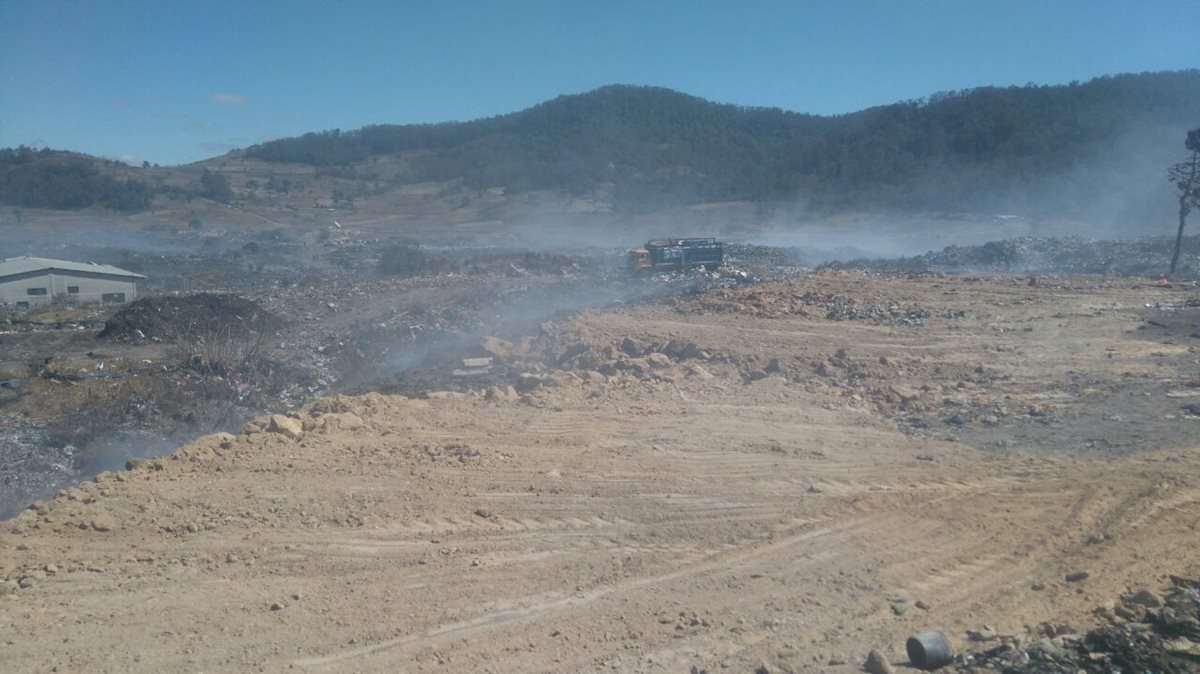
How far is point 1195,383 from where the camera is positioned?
11609 millimetres

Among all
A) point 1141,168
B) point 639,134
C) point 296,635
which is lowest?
point 296,635

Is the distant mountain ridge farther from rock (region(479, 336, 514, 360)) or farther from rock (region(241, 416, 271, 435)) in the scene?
rock (region(241, 416, 271, 435))


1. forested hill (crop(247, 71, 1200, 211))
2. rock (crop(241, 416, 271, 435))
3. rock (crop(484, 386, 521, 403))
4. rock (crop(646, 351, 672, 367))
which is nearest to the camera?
rock (crop(241, 416, 271, 435))

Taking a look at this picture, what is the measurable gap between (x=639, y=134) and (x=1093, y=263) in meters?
83.0

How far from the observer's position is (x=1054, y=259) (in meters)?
30.5

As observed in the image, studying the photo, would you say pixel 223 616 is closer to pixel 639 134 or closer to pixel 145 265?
pixel 145 265

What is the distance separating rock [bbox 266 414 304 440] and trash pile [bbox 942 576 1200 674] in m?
6.93

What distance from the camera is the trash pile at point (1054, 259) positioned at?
27.5 meters

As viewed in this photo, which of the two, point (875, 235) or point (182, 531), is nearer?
point (182, 531)

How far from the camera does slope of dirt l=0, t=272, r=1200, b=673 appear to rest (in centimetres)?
541

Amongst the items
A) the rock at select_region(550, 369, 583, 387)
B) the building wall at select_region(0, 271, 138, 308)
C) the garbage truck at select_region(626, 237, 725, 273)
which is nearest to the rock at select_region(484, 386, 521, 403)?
the rock at select_region(550, 369, 583, 387)

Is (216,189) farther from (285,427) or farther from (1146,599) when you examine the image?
(1146,599)

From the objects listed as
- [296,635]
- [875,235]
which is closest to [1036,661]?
[296,635]

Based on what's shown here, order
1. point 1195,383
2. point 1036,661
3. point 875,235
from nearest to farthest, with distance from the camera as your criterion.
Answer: point 1036,661
point 1195,383
point 875,235
